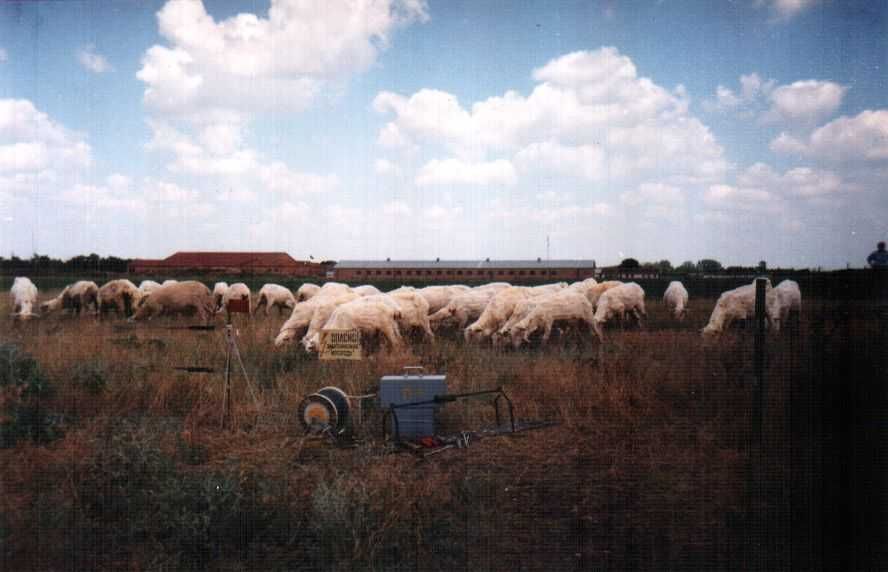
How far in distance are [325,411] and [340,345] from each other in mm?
2947

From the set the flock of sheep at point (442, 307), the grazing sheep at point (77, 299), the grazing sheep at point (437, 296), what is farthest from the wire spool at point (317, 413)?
the grazing sheep at point (77, 299)

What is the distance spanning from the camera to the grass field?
16.6 ft

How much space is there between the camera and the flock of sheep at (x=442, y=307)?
1362 centimetres

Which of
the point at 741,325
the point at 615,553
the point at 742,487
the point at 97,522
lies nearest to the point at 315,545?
the point at 97,522

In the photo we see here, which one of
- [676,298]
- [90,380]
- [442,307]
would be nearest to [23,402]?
[90,380]

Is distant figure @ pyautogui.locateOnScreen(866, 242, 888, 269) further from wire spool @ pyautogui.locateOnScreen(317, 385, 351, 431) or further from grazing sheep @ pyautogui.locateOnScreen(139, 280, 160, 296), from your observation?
grazing sheep @ pyautogui.locateOnScreen(139, 280, 160, 296)

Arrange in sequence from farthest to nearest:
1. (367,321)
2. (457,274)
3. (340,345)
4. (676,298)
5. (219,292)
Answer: (219,292) → (457,274) → (676,298) → (367,321) → (340,345)

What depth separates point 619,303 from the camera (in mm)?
19766

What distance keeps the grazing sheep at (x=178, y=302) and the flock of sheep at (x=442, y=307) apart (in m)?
0.03

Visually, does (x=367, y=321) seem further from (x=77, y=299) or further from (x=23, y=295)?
(x=77, y=299)

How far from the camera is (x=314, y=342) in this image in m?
12.3

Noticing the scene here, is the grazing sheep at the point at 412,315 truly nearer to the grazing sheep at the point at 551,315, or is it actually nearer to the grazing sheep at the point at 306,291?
the grazing sheep at the point at 551,315

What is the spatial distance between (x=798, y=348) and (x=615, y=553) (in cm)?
616

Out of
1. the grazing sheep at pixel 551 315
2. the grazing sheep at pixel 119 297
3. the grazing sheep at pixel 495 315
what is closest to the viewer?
the grazing sheep at pixel 551 315
